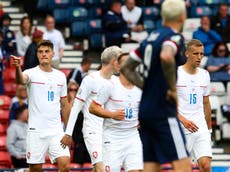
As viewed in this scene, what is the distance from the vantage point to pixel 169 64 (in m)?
10.4

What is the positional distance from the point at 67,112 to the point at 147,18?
26.3 feet

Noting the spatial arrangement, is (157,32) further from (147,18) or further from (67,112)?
(147,18)

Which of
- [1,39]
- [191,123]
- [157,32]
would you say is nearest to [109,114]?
[191,123]

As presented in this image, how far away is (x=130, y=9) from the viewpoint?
21.5 m

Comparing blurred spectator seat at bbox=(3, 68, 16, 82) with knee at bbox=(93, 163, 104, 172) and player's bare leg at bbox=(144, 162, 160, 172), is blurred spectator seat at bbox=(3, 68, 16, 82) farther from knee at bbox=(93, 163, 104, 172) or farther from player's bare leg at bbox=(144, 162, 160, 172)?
player's bare leg at bbox=(144, 162, 160, 172)

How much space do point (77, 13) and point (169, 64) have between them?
11.8 meters

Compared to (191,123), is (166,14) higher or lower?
higher

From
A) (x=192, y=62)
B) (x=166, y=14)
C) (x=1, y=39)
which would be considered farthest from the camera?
(x=1, y=39)

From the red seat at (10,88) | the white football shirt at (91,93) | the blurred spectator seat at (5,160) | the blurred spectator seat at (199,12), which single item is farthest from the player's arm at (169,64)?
the blurred spectator seat at (199,12)

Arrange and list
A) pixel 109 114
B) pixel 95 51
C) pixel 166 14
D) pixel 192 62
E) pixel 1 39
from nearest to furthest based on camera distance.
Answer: pixel 166 14
pixel 109 114
pixel 192 62
pixel 1 39
pixel 95 51

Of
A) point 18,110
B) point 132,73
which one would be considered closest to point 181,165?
point 132,73

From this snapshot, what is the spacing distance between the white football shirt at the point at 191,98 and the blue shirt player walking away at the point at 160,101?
331cm

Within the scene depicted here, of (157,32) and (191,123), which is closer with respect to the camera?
(157,32)

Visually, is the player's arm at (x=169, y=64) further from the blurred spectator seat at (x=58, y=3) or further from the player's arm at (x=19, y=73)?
the blurred spectator seat at (x=58, y=3)
